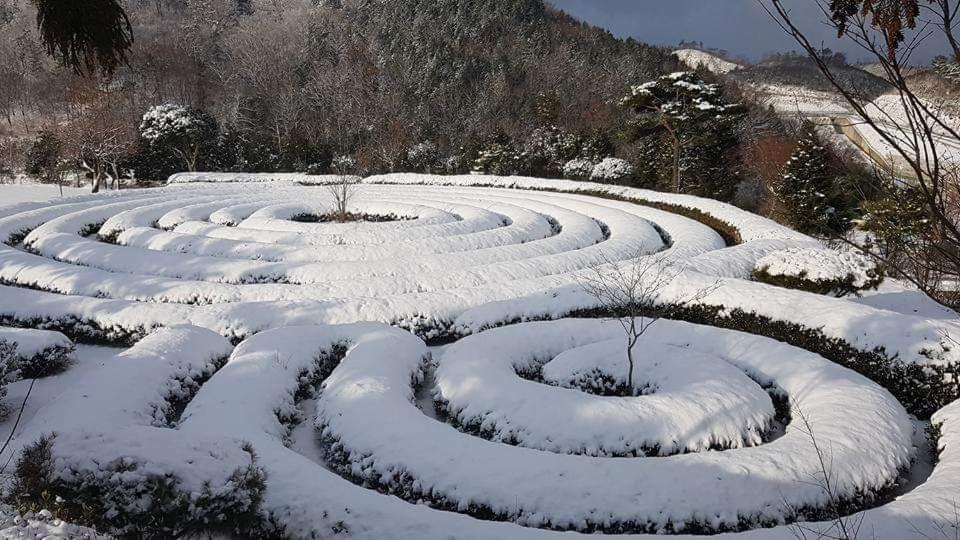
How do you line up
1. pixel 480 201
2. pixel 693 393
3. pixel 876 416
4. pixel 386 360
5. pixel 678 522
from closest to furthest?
pixel 678 522, pixel 876 416, pixel 693 393, pixel 386 360, pixel 480 201

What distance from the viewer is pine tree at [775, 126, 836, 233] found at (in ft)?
76.9

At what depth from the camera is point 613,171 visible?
3388 centimetres

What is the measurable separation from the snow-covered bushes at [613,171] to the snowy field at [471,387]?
15.6 meters

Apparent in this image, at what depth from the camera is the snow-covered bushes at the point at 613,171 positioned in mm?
33625

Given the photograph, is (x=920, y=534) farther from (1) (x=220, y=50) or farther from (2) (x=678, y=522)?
(1) (x=220, y=50)

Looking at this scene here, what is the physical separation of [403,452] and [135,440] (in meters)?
3.18

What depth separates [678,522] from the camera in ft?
20.1

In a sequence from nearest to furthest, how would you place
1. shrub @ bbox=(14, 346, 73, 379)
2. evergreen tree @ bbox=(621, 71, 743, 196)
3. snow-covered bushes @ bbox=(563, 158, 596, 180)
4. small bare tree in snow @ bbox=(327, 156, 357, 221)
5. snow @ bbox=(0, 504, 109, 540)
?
snow @ bbox=(0, 504, 109, 540) < shrub @ bbox=(14, 346, 73, 379) < small bare tree in snow @ bbox=(327, 156, 357, 221) < evergreen tree @ bbox=(621, 71, 743, 196) < snow-covered bushes @ bbox=(563, 158, 596, 180)

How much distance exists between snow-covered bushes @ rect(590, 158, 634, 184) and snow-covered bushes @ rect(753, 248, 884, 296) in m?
20.1

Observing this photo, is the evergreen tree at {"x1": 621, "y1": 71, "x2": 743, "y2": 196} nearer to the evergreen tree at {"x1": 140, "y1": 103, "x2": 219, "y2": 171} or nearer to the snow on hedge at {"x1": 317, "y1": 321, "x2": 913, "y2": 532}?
the snow on hedge at {"x1": 317, "y1": 321, "x2": 913, "y2": 532}

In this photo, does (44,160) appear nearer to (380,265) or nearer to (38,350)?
(38,350)

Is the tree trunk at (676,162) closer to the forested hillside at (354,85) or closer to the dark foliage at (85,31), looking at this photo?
the forested hillside at (354,85)

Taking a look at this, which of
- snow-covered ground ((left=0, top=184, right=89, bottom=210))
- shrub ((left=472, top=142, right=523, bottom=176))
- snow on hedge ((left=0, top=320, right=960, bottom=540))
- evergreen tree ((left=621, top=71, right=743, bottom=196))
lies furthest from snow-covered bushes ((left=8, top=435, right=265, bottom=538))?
shrub ((left=472, top=142, right=523, bottom=176))

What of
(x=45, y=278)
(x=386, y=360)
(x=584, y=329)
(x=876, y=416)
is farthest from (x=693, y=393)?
(x=45, y=278)
